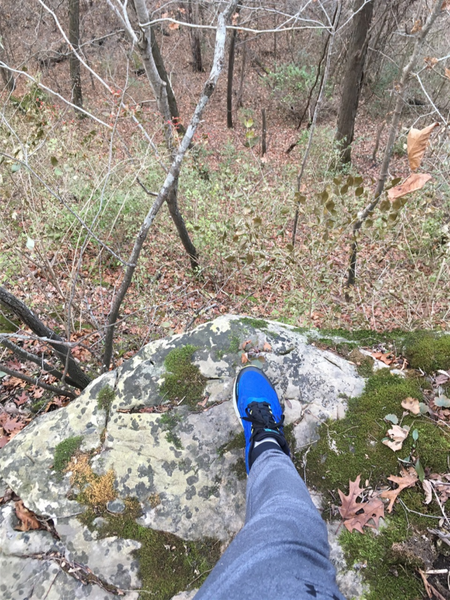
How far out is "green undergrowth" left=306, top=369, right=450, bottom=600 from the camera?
1.37 metres

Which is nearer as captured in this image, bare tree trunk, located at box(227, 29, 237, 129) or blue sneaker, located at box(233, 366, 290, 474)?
blue sneaker, located at box(233, 366, 290, 474)

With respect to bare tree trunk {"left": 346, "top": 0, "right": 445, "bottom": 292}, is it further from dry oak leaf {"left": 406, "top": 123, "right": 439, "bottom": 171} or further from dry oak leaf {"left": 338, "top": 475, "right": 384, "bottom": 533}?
dry oak leaf {"left": 338, "top": 475, "right": 384, "bottom": 533}

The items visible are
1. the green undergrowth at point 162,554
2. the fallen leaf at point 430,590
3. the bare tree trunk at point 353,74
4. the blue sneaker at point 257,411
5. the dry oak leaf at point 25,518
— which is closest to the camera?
the fallen leaf at point 430,590

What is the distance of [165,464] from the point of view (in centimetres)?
176

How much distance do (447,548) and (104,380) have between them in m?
1.96

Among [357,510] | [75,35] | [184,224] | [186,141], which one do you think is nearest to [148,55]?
[186,141]

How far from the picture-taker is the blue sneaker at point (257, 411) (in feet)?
5.60

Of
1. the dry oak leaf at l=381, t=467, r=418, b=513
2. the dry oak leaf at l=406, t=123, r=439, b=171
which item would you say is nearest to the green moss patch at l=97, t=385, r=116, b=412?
the dry oak leaf at l=381, t=467, r=418, b=513

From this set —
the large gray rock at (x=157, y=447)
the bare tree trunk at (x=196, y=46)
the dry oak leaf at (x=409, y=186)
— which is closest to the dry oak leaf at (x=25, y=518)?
the large gray rock at (x=157, y=447)

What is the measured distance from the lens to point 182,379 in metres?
2.06

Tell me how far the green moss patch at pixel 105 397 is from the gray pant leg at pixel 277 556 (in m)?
1.04

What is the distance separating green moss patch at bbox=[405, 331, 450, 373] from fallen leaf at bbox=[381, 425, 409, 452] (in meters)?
0.48

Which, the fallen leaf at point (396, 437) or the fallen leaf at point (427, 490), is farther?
the fallen leaf at point (396, 437)

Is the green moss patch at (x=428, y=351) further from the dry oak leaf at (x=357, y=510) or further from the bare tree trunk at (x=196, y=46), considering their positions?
the bare tree trunk at (x=196, y=46)
